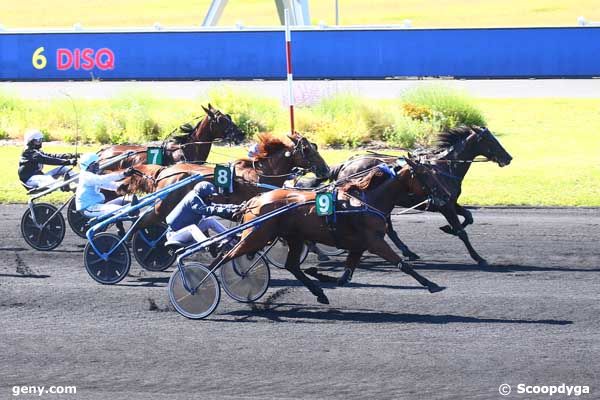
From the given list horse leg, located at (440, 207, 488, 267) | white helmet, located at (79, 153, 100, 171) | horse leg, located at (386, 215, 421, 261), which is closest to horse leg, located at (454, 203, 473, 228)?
horse leg, located at (440, 207, 488, 267)

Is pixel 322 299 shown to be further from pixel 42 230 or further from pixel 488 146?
pixel 42 230

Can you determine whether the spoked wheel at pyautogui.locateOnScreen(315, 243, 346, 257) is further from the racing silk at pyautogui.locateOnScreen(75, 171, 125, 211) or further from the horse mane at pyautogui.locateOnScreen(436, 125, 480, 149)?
the racing silk at pyautogui.locateOnScreen(75, 171, 125, 211)

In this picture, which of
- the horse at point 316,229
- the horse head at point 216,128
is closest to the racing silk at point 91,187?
the horse at point 316,229

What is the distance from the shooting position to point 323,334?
9.29 metres

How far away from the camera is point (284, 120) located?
2269 cm

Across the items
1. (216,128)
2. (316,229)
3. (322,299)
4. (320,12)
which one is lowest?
(322,299)

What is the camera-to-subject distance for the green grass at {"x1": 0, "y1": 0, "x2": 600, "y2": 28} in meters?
52.1

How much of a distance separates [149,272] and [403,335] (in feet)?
12.3

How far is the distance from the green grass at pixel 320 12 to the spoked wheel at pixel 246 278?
Result: 4022 centimetres

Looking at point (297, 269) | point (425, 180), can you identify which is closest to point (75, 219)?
point (297, 269)

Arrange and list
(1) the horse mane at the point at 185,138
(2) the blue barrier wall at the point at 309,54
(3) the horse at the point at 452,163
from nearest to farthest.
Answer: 1. (3) the horse at the point at 452,163
2. (1) the horse mane at the point at 185,138
3. (2) the blue barrier wall at the point at 309,54

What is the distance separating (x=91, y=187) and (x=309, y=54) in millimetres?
18470

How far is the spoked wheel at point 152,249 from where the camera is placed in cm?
1180

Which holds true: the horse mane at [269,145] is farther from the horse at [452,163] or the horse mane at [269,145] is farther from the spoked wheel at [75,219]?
the spoked wheel at [75,219]
